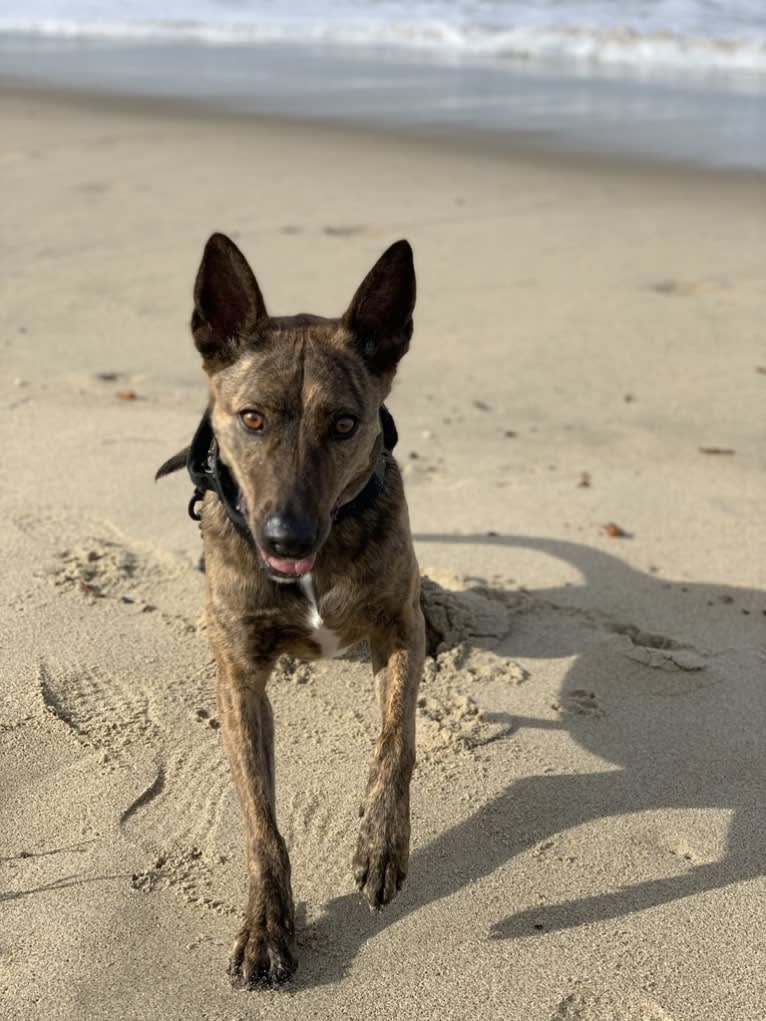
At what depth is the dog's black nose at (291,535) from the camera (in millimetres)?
3371

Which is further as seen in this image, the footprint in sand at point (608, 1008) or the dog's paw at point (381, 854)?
the dog's paw at point (381, 854)

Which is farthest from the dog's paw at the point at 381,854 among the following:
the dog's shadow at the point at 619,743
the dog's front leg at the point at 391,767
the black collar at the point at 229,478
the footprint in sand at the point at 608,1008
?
the black collar at the point at 229,478

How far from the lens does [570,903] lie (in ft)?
11.3

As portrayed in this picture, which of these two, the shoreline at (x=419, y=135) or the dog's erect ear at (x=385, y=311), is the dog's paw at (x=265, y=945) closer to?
the dog's erect ear at (x=385, y=311)

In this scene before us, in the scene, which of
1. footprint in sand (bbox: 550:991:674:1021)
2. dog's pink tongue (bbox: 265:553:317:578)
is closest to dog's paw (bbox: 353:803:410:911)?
footprint in sand (bbox: 550:991:674:1021)

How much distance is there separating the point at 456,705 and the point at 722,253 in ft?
19.3

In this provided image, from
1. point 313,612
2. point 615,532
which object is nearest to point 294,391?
point 313,612

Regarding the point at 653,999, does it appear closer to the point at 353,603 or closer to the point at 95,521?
the point at 353,603

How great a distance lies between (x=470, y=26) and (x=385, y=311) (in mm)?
20163

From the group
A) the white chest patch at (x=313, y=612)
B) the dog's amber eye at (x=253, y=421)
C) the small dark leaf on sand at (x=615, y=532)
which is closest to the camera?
the dog's amber eye at (x=253, y=421)

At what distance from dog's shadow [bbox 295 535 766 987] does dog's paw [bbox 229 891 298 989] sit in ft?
0.23

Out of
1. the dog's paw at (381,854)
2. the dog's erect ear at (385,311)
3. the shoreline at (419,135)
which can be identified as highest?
the dog's erect ear at (385,311)

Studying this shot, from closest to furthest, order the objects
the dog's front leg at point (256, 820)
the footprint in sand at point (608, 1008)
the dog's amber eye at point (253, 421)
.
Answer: the footprint in sand at point (608, 1008) < the dog's front leg at point (256, 820) < the dog's amber eye at point (253, 421)

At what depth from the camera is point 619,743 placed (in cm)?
418
